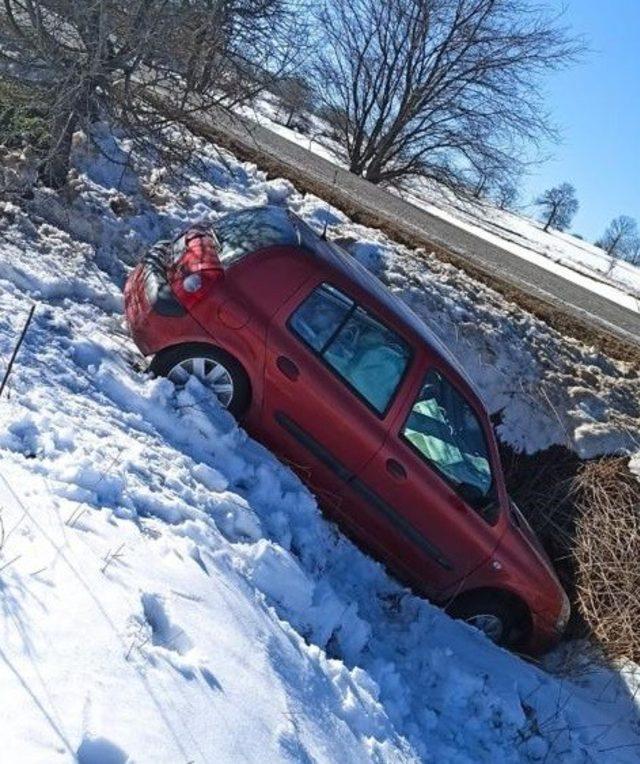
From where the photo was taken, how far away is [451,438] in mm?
5973

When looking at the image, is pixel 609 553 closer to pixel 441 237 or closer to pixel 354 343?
pixel 354 343

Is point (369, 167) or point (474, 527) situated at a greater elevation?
point (369, 167)

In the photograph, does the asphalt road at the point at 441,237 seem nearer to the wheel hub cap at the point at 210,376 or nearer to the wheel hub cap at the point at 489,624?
the wheel hub cap at the point at 210,376

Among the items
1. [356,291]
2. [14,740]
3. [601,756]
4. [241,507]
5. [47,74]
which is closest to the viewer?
[14,740]

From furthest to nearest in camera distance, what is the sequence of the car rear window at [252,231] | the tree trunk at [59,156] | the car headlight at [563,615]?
the tree trunk at [59,156] < the car headlight at [563,615] < the car rear window at [252,231]

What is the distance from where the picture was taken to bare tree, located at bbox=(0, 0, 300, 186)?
771 cm

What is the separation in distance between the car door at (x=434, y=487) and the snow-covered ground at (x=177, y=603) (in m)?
0.32

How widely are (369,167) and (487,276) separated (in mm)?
13202

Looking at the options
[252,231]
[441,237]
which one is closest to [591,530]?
[252,231]

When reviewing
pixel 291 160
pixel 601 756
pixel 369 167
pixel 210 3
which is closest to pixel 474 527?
pixel 601 756


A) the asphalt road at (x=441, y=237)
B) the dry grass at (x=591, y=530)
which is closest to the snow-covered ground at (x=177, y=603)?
the dry grass at (x=591, y=530)

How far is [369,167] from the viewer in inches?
961

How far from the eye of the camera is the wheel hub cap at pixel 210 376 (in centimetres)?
582

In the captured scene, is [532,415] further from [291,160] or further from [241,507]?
[291,160]
